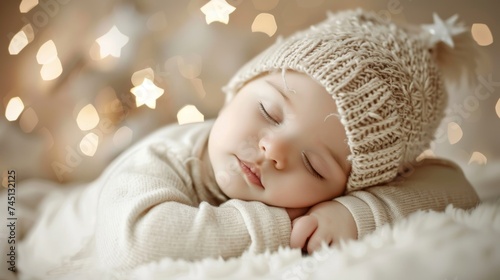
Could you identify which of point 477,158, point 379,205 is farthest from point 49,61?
point 477,158

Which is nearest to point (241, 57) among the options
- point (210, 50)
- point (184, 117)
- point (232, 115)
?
point (210, 50)

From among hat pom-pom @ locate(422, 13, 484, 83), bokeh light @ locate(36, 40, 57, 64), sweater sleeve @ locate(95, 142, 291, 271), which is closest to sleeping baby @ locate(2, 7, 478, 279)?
sweater sleeve @ locate(95, 142, 291, 271)

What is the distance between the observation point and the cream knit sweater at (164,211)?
812 mm

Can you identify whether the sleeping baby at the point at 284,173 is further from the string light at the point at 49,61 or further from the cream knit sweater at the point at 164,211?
the string light at the point at 49,61

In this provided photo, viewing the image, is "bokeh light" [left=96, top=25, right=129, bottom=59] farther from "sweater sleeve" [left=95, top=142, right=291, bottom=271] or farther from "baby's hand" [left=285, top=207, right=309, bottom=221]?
"baby's hand" [left=285, top=207, right=309, bottom=221]

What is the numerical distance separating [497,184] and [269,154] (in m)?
0.76

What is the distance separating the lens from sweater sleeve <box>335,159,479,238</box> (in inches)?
36.6

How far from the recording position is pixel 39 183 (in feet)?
4.14

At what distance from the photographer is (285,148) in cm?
90

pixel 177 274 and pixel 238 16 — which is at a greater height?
pixel 238 16

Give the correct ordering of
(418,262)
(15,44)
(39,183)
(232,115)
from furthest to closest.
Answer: (39,183) → (15,44) → (232,115) → (418,262)

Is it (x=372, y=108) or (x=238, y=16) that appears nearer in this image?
(x=372, y=108)

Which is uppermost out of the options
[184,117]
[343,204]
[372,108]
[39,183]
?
[372,108]

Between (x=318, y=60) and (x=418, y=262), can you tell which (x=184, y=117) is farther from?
(x=418, y=262)
